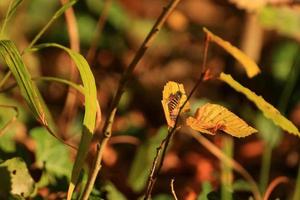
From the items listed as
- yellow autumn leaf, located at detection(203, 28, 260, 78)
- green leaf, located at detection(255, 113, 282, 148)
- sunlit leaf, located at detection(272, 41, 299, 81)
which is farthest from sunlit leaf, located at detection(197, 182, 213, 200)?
sunlit leaf, located at detection(272, 41, 299, 81)

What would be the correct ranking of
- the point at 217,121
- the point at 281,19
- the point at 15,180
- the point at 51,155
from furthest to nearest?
the point at 281,19 → the point at 51,155 → the point at 15,180 → the point at 217,121

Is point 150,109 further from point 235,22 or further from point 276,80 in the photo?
point 235,22

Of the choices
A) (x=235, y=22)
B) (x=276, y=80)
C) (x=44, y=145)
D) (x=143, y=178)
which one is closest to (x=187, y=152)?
A: (x=276, y=80)

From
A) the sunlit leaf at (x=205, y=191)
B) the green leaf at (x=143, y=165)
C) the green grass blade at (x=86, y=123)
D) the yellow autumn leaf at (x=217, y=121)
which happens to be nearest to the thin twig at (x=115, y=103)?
the green grass blade at (x=86, y=123)

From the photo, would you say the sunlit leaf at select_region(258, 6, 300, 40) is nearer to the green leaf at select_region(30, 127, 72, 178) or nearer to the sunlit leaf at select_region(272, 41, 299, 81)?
the sunlit leaf at select_region(272, 41, 299, 81)

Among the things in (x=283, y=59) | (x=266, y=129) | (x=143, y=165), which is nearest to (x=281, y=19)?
(x=266, y=129)

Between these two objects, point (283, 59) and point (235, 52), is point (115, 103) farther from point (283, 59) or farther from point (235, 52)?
point (283, 59)

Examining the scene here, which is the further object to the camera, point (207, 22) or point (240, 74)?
point (207, 22)

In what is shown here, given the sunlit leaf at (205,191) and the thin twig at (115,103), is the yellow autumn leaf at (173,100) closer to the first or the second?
the thin twig at (115,103)
